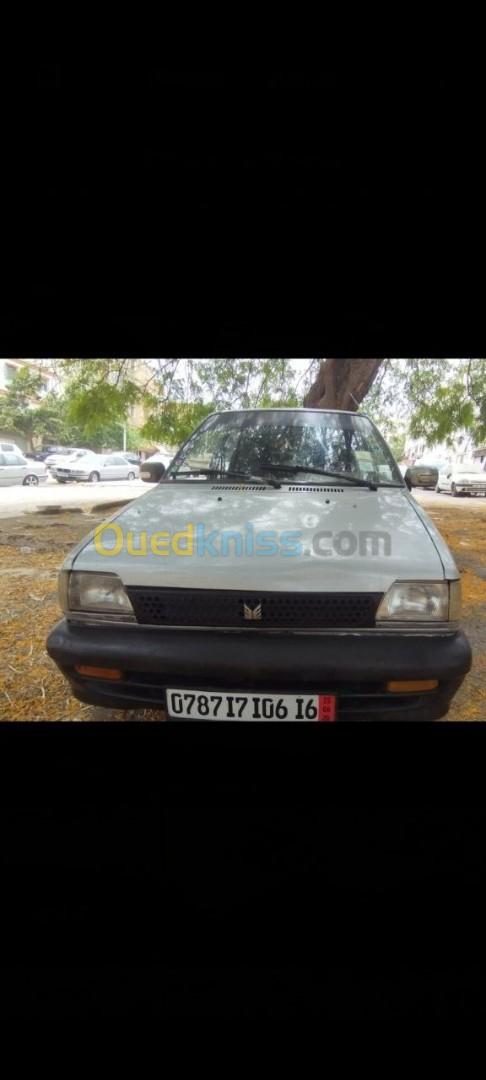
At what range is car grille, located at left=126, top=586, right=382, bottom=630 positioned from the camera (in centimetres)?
170

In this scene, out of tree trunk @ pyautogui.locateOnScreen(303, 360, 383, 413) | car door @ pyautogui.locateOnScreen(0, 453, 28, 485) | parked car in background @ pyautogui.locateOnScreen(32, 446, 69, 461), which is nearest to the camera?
tree trunk @ pyautogui.locateOnScreen(303, 360, 383, 413)

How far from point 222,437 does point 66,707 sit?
1752mm

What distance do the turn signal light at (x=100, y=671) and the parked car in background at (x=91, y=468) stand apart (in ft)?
19.1

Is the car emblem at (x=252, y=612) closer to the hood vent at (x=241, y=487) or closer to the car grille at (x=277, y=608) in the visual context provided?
the car grille at (x=277, y=608)

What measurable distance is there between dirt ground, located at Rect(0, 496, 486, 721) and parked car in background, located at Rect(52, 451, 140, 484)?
0.69 metres

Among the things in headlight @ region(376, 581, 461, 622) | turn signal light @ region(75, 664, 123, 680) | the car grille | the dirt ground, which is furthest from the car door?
headlight @ region(376, 581, 461, 622)

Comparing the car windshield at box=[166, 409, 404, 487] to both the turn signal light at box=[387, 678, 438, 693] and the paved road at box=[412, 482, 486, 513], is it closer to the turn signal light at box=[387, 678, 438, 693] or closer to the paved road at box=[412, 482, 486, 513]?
the turn signal light at box=[387, 678, 438, 693]

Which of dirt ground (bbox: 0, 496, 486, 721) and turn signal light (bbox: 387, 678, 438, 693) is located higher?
turn signal light (bbox: 387, 678, 438, 693)

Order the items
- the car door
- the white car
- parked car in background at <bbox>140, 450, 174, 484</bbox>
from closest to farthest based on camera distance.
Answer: parked car in background at <bbox>140, 450, 174, 484</bbox> → the car door → the white car

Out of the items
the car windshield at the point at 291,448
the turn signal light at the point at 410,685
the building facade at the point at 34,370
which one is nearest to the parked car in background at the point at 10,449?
the building facade at the point at 34,370

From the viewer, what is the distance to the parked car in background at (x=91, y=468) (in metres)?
7.62

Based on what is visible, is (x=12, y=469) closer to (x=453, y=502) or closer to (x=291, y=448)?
(x=291, y=448)
